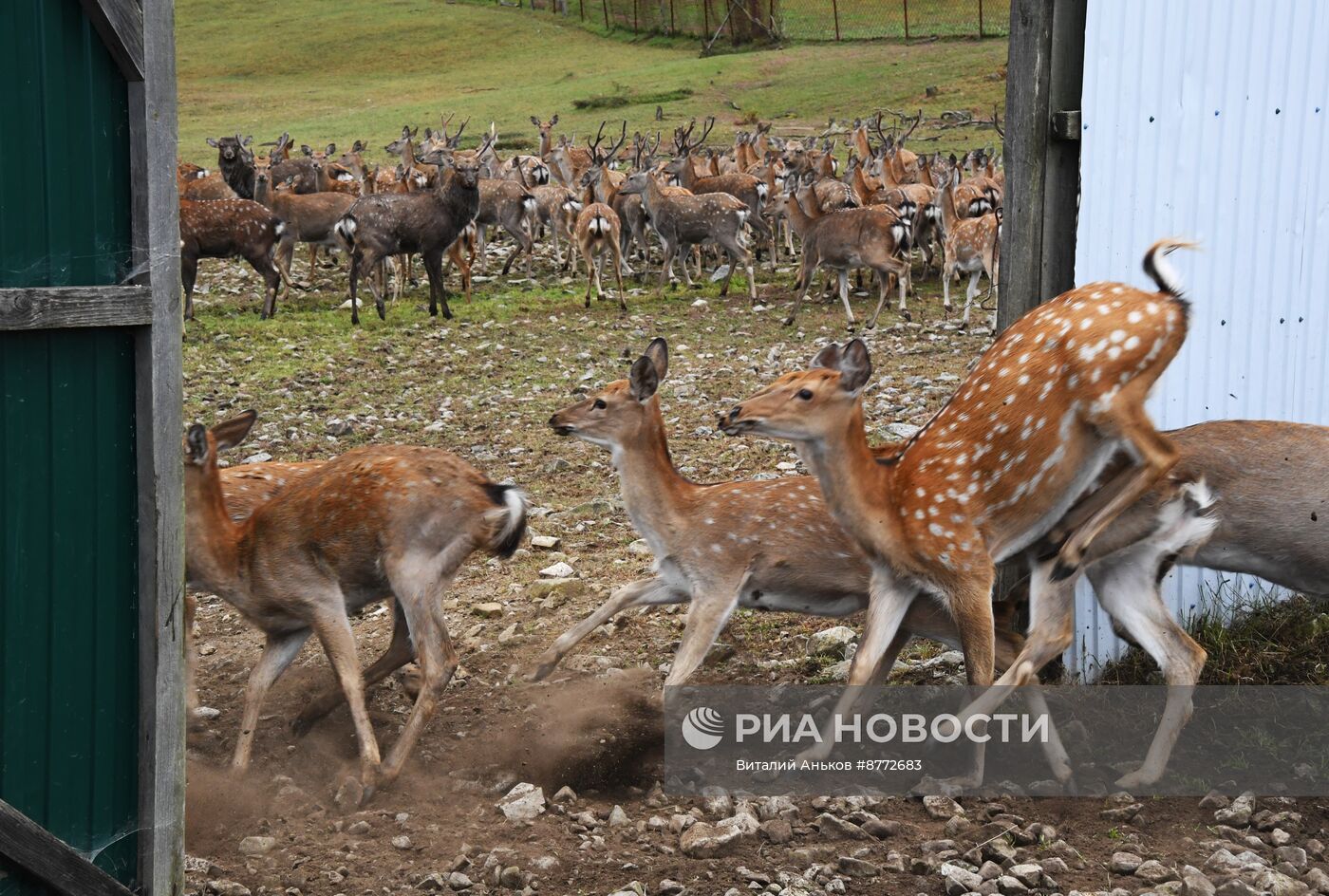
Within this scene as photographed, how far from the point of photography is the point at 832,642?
6.32 meters

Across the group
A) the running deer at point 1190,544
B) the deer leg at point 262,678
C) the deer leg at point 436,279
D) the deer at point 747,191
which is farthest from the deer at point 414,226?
the running deer at point 1190,544

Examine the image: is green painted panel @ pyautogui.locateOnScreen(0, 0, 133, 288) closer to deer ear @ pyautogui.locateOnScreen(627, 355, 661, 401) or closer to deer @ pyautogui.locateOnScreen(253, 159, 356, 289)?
deer ear @ pyautogui.locateOnScreen(627, 355, 661, 401)

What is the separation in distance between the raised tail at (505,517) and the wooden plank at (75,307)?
76.9 inches

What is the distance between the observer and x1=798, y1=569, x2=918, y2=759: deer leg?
17.0ft

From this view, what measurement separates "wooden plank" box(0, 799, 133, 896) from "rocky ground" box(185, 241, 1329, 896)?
0.59 metres

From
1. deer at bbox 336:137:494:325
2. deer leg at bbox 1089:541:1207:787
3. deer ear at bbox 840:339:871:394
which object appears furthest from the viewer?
deer at bbox 336:137:494:325

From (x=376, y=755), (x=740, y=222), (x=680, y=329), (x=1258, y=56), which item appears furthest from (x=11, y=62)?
(x=740, y=222)

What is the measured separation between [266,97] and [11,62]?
124ft

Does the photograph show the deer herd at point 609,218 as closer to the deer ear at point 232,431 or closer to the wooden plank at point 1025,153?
the wooden plank at point 1025,153

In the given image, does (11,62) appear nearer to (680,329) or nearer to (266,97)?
(680,329)

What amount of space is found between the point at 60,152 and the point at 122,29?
1.08 ft

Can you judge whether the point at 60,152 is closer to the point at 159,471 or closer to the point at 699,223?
the point at 159,471

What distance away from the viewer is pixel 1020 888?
4207mm

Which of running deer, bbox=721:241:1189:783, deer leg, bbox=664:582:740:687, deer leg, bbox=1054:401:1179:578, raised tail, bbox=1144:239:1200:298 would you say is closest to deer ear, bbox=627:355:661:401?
running deer, bbox=721:241:1189:783
